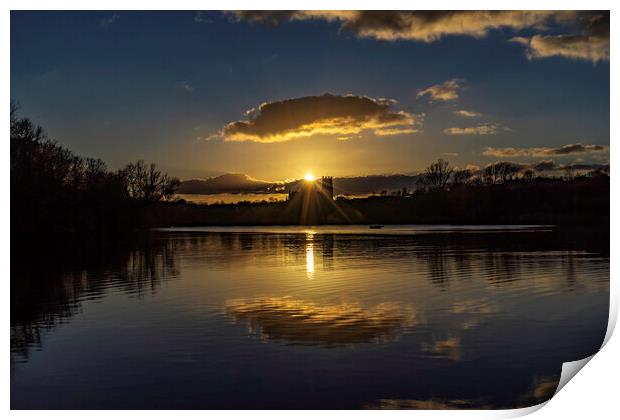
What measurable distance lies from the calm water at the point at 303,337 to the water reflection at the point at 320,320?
0.18 ft

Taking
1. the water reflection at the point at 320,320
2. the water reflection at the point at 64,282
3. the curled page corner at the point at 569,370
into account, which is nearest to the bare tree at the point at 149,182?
the water reflection at the point at 64,282

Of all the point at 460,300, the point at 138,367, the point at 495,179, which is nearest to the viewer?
the point at 138,367

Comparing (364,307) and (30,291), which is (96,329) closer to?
(364,307)

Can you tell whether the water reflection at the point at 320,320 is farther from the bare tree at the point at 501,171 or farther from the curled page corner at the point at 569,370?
the bare tree at the point at 501,171

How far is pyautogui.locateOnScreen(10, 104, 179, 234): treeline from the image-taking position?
38.4m

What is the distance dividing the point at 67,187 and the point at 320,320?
1608 inches

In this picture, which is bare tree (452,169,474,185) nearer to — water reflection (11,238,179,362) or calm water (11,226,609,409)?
calm water (11,226,609,409)

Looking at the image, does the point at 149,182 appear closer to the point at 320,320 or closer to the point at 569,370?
the point at 320,320

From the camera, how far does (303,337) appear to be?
15602mm

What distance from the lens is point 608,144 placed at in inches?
781

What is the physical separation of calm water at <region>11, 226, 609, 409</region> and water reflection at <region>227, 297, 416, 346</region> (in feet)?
0.18

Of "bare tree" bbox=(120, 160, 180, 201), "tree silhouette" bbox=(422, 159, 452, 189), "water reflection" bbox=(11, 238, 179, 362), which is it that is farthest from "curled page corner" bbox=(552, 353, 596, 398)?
"bare tree" bbox=(120, 160, 180, 201)
